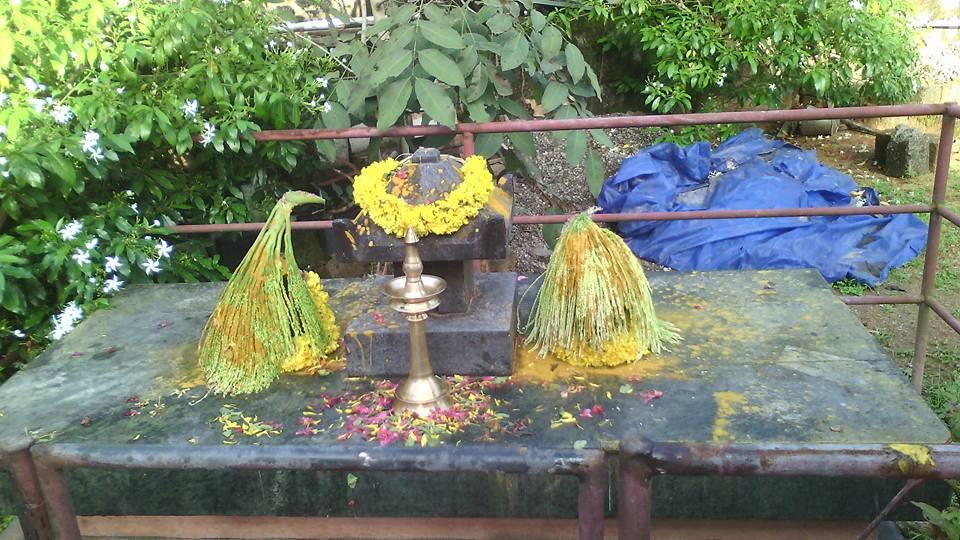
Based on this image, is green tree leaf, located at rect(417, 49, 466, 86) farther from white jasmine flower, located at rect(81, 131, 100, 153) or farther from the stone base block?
white jasmine flower, located at rect(81, 131, 100, 153)

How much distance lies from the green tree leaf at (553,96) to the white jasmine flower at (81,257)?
188 centimetres

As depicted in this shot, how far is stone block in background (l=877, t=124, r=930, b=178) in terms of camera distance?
7.16m

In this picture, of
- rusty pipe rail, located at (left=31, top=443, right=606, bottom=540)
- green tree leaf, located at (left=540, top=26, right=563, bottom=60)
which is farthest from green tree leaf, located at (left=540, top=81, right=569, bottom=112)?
rusty pipe rail, located at (left=31, top=443, right=606, bottom=540)

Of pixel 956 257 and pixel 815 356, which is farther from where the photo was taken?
pixel 956 257

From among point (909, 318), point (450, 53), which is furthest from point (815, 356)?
point (909, 318)

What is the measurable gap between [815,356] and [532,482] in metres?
0.99

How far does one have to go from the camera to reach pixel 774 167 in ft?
20.8

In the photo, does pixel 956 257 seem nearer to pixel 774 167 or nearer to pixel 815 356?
pixel 774 167

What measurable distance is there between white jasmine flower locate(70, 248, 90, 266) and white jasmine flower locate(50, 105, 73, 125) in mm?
475

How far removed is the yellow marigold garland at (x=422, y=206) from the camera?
7.23 feet

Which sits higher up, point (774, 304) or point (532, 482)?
point (774, 304)

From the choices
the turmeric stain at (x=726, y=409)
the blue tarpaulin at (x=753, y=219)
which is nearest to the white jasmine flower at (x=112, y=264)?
the turmeric stain at (x=726, y=409)

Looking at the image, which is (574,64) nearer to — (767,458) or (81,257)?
(81,257)

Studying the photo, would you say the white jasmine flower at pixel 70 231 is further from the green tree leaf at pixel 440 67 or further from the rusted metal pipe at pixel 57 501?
the rusted metal pipe at pixel 57 501
